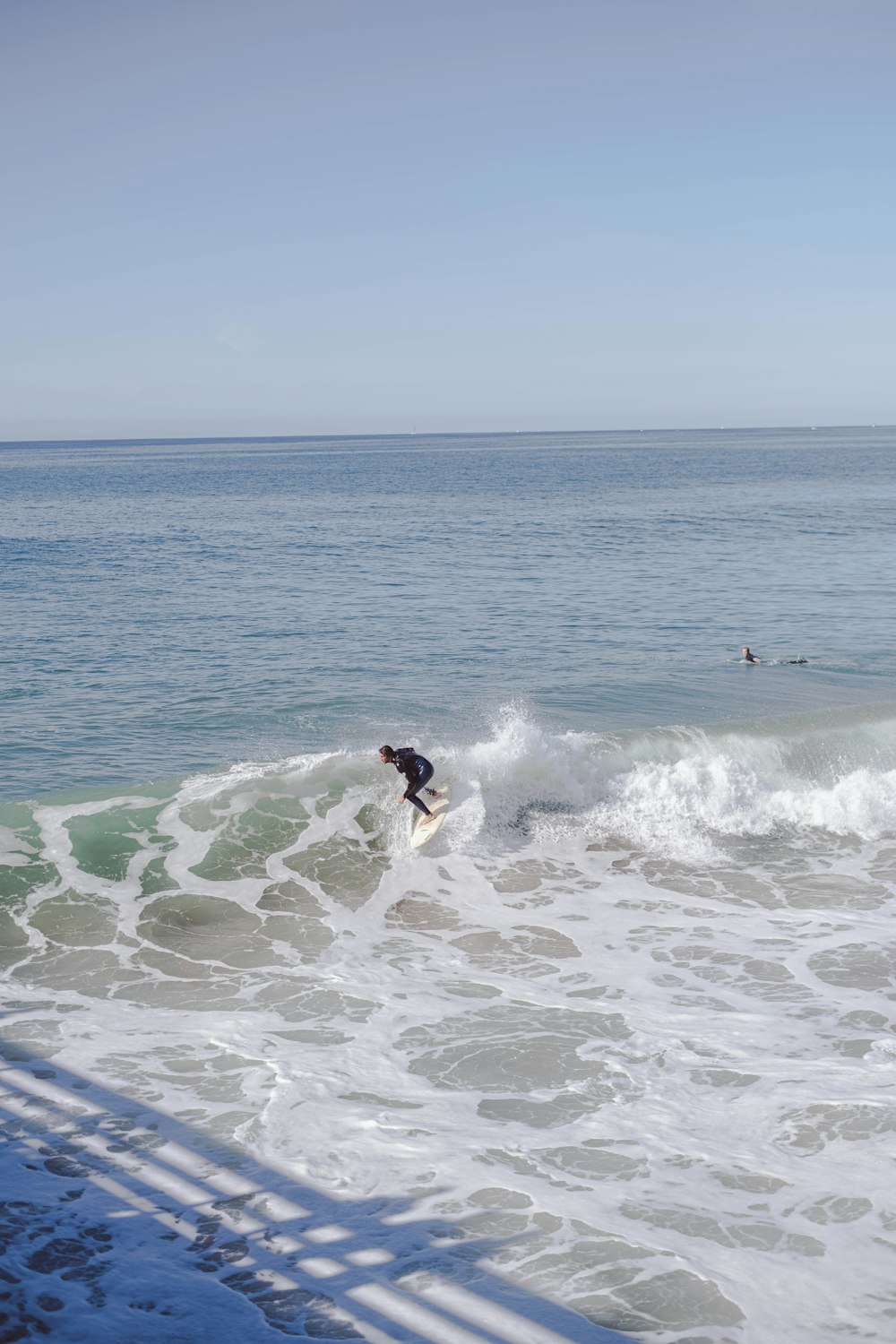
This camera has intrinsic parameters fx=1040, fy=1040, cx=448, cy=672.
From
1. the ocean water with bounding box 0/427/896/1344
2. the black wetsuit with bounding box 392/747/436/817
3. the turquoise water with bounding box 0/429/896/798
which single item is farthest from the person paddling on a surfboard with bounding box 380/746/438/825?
the turquoise water with bounding box 0/429/896/798

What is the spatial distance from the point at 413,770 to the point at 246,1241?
8957mm

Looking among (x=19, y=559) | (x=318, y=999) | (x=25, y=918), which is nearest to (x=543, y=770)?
(x=318, y=999)

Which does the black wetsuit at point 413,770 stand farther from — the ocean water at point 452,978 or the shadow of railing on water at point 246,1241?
the shadow of railing on water at point 246,1241

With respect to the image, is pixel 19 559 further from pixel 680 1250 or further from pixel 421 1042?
pixel 680 1250

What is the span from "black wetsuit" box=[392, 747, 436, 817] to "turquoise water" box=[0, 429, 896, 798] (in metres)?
3.14

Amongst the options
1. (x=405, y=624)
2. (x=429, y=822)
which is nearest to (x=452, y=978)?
(x=429, y=822)

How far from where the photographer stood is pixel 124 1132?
9195mm

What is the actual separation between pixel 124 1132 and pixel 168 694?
14.4m

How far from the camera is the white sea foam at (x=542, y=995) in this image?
7875 millimetres

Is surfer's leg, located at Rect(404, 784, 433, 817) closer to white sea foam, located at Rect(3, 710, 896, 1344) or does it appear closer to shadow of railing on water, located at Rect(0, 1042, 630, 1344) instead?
white sea foam, located at Rect(3, 710, 896, 1344)

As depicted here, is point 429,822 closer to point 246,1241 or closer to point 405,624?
point 246,1241

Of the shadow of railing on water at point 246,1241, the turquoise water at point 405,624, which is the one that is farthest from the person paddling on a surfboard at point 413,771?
the shadow of railing on water at point 246,1241

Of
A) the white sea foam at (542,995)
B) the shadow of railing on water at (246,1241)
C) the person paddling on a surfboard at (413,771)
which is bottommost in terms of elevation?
the shadow of railing on water at (246,1241)

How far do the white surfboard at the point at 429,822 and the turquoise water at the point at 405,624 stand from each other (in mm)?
2831
